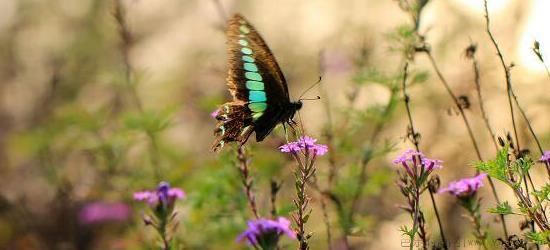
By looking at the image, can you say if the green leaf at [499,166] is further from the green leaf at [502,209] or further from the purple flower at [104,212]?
the purple flower at [104,212]

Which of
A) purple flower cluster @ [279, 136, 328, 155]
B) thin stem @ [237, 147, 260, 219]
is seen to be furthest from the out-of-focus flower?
thin stem @ [237, 147, 260, 219]

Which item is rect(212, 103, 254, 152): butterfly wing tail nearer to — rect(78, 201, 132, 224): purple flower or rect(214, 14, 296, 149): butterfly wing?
rect(214, 14, 296, 149): butterfly wing

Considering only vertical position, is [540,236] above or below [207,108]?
below

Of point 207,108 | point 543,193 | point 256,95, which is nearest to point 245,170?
point 256,95

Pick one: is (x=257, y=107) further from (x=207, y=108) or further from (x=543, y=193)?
(x=543, y=193)

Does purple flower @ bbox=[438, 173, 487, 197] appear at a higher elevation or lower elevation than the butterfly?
lower

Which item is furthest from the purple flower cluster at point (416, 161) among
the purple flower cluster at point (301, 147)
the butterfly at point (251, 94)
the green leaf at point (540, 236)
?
the butterfly at point (251, 94)
